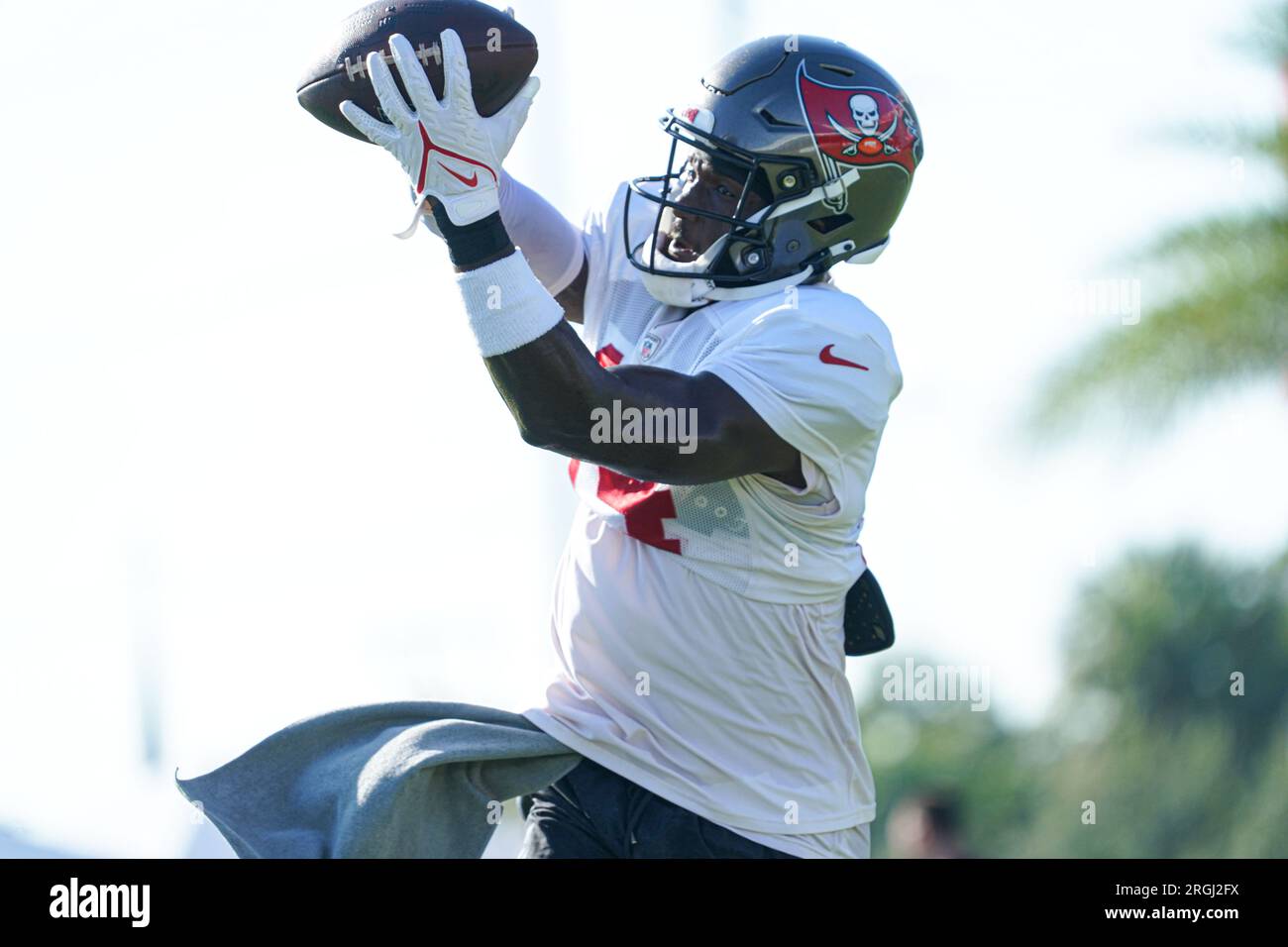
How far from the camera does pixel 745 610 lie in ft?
12.6

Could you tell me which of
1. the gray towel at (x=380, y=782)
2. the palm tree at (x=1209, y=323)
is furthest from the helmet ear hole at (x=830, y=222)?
the palm tree at (x=1209, y=323)

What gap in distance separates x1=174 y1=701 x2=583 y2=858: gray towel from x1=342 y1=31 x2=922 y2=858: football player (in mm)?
103

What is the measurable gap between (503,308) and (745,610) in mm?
824

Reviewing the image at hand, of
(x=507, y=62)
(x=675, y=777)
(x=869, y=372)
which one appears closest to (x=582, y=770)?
(x=675, y=777)

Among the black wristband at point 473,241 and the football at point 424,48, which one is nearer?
the black wristband at point 473,241

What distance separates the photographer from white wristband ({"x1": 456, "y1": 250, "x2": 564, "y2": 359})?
3.47 m

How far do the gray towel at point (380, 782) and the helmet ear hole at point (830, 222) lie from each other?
4.07 ft

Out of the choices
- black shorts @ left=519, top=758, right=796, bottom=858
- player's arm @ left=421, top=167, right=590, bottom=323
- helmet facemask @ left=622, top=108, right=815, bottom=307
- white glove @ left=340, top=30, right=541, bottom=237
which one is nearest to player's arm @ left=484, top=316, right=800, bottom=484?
white glove @ left=340, top=30, right=541, bottom=237

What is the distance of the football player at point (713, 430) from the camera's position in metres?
3.54

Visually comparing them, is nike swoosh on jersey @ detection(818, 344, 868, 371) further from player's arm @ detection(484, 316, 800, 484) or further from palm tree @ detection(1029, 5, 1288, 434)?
palm tree @ detection(1029, 5, 1288, 434)

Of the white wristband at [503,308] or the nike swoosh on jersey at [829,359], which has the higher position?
the white wristband at [503,308]

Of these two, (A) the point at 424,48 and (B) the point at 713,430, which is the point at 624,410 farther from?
(A) the point at 424,48

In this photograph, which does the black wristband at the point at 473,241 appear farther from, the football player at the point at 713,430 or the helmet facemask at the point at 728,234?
the helmet facemask at the point at 728,234
